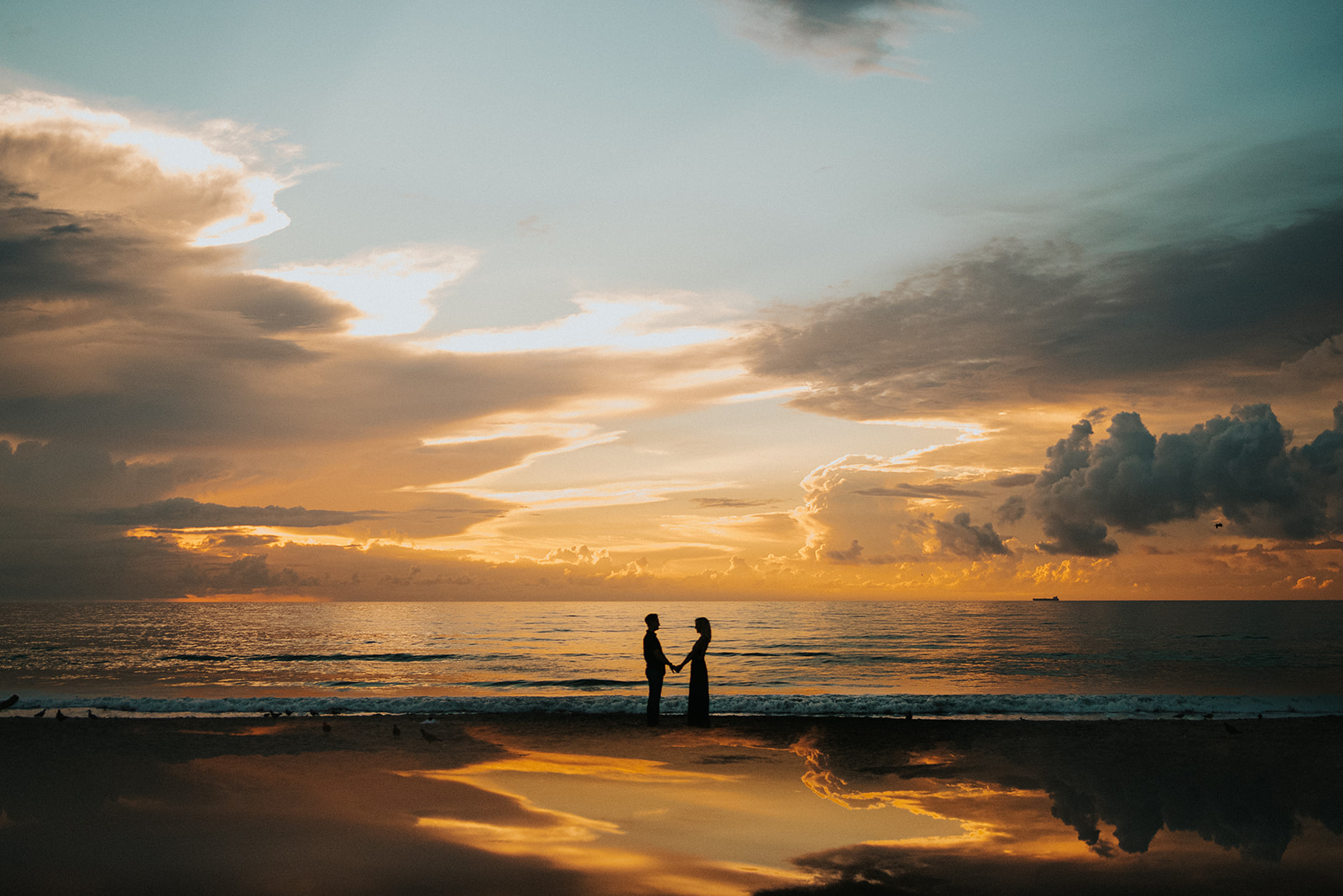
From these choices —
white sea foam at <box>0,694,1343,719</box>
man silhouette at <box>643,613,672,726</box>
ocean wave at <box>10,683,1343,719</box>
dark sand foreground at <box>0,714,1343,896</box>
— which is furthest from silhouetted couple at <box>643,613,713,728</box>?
white sea foam at <box>0,694,1343,719</box>

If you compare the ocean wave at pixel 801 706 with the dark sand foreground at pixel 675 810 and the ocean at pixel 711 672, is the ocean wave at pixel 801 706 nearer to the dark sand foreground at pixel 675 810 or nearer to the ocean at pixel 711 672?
the ocean at pixel 711 672

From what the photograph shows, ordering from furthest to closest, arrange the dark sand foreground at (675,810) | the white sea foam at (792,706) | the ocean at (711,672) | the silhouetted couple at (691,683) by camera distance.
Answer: the ocean at (711,672)
the white sea foam at (792,706)
the silhouetted couple at (691,683)
the dark sand foreground at (675,810)

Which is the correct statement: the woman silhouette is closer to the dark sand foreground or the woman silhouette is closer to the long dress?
the long dress

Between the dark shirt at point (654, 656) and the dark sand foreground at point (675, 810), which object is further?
the dark shirt at point (654, 656)

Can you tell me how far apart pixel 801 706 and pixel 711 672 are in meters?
13.3

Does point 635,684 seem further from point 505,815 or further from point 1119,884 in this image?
point 1119,884

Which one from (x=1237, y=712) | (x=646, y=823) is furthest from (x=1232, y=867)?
(x=1237, y=712)

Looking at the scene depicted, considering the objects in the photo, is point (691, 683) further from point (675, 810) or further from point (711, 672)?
point (711, 672)

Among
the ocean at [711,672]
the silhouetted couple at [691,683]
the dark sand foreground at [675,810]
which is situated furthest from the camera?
the ocean at [711,672]

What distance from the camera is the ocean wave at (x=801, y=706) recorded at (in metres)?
20.9

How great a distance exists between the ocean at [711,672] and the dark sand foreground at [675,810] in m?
6.28

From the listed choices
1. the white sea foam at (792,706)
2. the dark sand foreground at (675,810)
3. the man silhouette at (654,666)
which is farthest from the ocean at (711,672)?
the dark sand foreground at (675,810)

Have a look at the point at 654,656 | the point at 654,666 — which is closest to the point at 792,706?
the point at 654,666

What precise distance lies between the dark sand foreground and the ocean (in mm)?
6280
